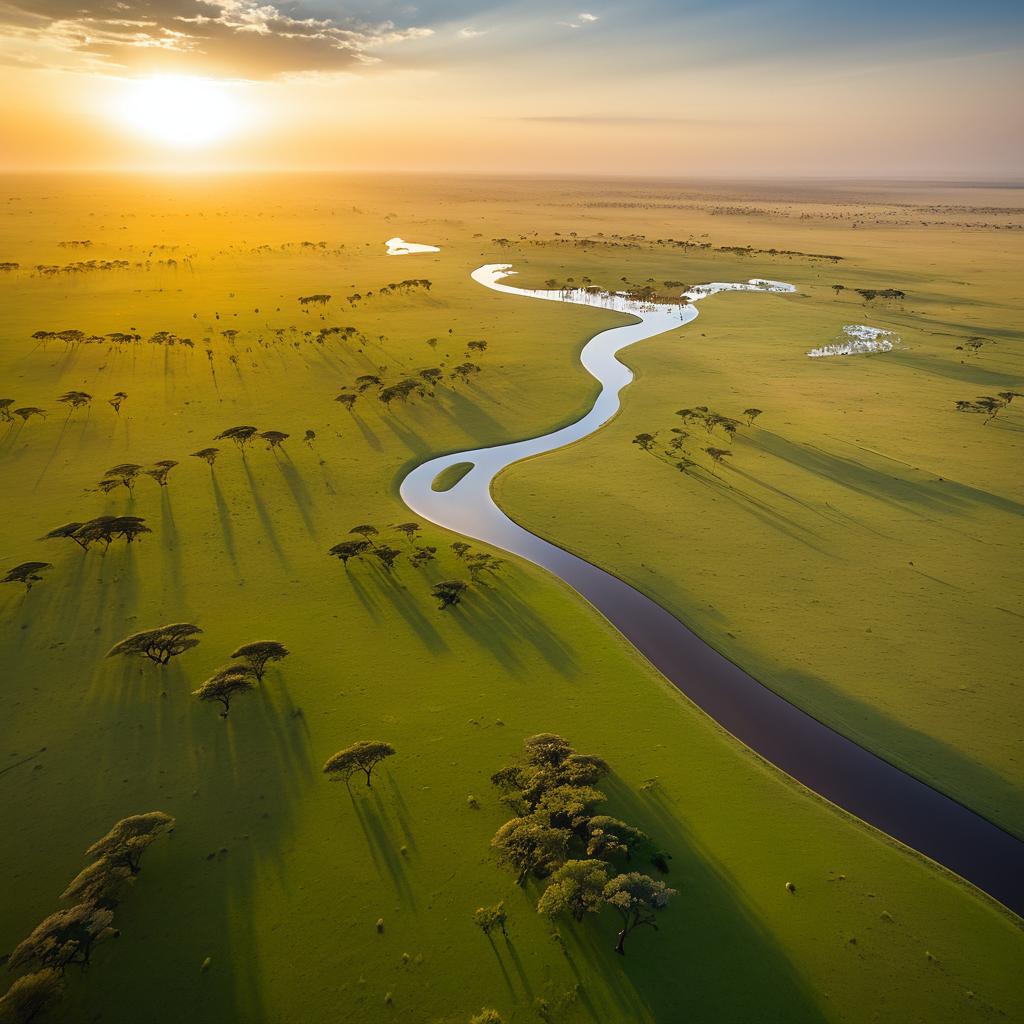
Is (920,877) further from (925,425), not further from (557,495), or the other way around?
(925,425)

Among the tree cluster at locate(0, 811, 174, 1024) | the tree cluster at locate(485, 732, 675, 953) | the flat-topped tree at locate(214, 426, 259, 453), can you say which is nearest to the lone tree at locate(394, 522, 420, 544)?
the flat-topped tree at locate(214, 426, 259, 453)

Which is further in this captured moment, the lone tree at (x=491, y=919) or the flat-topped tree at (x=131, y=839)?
the flat-topped tree at (x=131, y=839)

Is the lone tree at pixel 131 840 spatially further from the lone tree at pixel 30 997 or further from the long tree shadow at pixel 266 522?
the long tree shadow at pixel 266 522

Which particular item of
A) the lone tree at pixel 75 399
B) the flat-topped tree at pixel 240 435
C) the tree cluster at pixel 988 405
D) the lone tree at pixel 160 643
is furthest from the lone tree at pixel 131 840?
the tree cluster at pixel 988 405

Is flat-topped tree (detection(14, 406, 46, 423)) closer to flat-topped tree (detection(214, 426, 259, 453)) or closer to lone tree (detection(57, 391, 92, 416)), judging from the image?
lone tree (detection(57, 391, 92, 416))

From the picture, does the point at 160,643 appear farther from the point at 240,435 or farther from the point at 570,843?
the point at 240,435

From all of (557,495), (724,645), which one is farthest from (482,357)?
(724,645)
